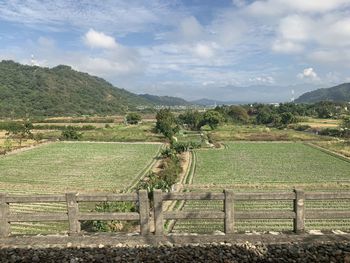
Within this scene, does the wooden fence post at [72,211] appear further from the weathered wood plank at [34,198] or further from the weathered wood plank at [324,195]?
the weathered wood plank at [324,195]

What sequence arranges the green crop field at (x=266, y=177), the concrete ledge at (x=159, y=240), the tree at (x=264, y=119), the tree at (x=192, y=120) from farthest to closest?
the tree at (x=264, y=119), the tree at (x=192, y=120), the green crop field at (x=266, y=177), the concrete ledge at (x=159, y=240)

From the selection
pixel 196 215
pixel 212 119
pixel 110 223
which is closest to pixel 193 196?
pixel 196 215

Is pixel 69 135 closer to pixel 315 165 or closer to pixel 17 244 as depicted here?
pixel 315 165

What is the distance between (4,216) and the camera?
10922 mm

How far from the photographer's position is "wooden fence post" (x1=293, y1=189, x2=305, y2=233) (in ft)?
35.2

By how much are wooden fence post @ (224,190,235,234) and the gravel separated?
0.57 m

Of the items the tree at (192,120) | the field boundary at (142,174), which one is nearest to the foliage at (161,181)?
the field boundary at (142,174)

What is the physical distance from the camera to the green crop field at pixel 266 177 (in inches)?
934

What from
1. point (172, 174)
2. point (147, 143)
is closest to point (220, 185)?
point (172, 174)

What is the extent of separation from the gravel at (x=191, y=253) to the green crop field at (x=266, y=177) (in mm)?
11302

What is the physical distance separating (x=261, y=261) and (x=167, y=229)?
13.0 m

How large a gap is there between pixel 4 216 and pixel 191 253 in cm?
530

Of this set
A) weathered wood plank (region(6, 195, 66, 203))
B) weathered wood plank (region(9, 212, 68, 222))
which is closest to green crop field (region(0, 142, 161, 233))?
weathered wood plank (region(9, 212, 68, 222))

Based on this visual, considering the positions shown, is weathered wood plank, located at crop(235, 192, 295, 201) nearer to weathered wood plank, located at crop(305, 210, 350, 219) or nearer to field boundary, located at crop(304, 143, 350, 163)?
weathered wood plank, located at crop(305, 210, 350, 219)
